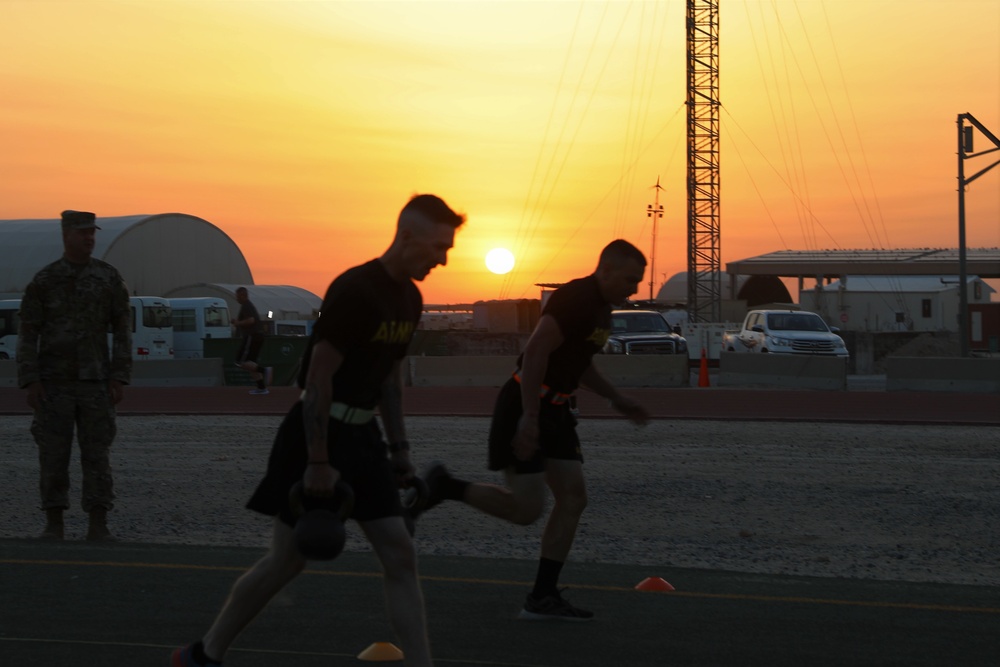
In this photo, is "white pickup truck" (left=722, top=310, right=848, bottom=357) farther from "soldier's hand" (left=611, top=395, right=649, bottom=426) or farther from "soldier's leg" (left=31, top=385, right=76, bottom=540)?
"soldier's hand" (left=611, top=395, right=649, bottom=426)

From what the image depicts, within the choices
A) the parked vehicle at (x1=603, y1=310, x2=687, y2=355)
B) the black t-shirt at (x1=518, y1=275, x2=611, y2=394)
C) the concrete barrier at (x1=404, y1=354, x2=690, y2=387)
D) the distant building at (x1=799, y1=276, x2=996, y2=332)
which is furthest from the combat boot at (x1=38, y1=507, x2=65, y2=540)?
the distant building at (x1=799, y1=276, x2=996, y2=332)

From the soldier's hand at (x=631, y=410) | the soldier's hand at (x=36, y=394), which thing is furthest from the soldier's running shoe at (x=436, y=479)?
the soldier's hand at (x=36, y=394)

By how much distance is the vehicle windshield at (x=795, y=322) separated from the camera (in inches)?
1297

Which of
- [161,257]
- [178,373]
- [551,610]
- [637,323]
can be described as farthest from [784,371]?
[161,257]

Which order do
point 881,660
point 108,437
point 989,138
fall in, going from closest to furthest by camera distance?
point 881,660, point 108,437, point 989,138

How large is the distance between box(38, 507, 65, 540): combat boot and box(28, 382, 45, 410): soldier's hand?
754 mm

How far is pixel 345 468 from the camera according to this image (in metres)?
4.33

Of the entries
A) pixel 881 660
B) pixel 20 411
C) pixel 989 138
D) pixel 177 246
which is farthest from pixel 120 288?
pixel 177 246

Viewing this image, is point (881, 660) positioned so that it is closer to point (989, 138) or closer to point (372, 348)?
point (372, 348)

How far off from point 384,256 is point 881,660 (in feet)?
9.28

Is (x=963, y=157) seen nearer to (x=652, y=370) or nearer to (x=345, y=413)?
(x=652, y=370)

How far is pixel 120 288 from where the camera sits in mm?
8289

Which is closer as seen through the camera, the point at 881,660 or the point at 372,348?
the point at 372,348

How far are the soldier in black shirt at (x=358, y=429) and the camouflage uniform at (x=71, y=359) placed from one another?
3.93 m
